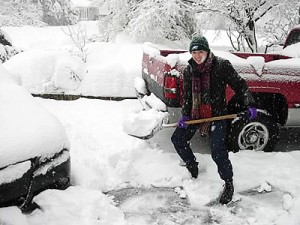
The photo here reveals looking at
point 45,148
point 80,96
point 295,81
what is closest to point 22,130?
point 45,148

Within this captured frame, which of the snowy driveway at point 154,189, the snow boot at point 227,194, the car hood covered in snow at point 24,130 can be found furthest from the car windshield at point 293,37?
the car hood covered in snow at point 24,130

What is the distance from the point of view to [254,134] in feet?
17.0

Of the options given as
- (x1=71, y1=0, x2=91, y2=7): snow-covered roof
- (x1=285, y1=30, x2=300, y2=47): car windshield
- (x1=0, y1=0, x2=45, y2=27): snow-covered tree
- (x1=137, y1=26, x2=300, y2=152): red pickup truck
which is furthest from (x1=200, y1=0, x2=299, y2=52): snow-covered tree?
(x1=71, y1=0, x2=91, y2=7): snow-covered roof

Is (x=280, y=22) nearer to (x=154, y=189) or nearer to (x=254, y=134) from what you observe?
(x=254, y=134)

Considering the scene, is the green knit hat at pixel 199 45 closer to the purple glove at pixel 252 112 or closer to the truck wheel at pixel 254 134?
the purple glove at pixel 252 112

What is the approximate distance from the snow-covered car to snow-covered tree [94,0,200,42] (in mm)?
7082

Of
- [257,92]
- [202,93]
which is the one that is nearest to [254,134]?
[257,92]

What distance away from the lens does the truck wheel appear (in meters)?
5.06

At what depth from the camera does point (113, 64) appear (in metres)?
8.55

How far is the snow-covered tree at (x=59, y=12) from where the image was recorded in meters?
26.3

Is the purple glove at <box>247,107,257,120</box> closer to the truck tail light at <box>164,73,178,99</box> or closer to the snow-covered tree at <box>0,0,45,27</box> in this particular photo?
the truck tail light at <box>164,73,178,99</box>

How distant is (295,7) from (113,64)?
5256 millimetres

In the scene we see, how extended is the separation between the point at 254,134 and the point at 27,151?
126 inches

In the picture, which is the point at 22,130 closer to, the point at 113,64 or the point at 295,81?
the point at 295,81
